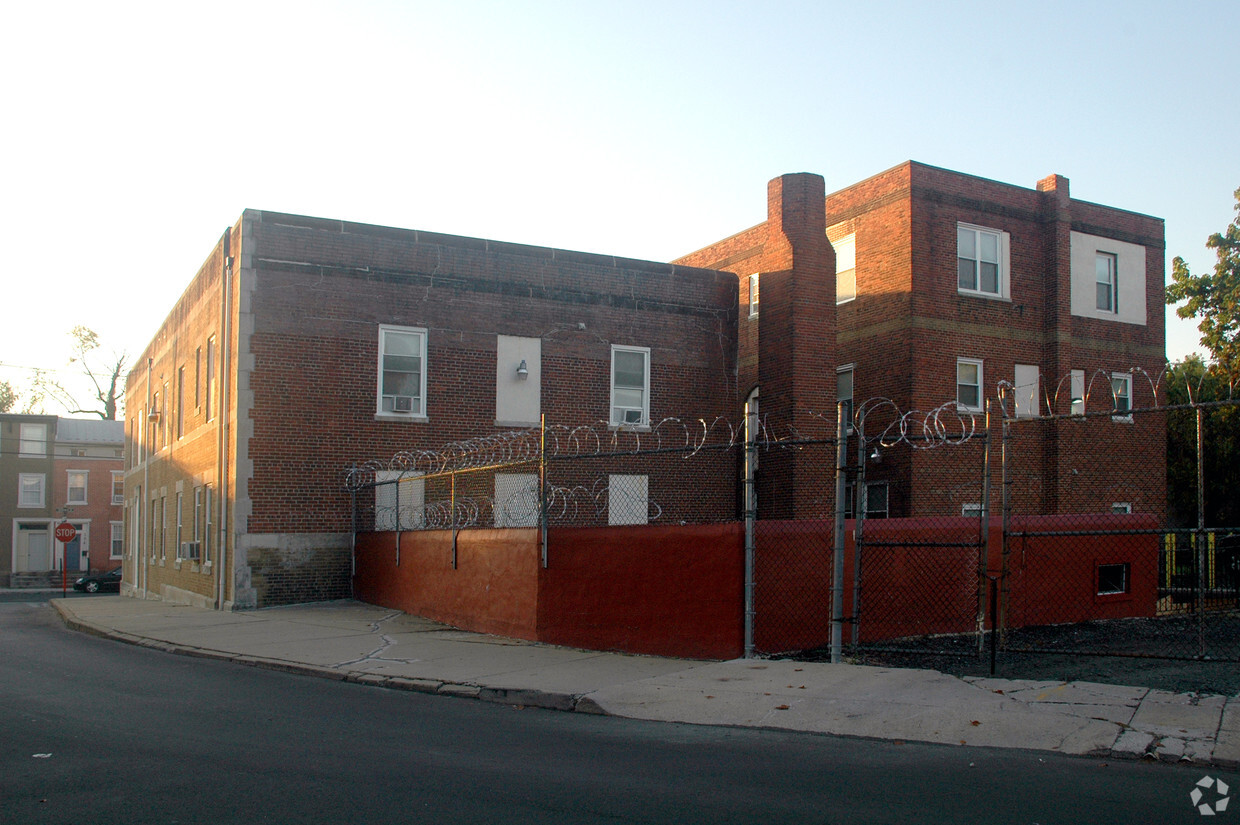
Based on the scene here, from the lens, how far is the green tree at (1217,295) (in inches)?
1215

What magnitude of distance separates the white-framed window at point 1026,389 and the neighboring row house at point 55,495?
150 ft

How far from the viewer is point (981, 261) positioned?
2520cm

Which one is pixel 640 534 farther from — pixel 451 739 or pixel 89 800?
pixel 89 800

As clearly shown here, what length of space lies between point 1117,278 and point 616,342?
13.8 meters

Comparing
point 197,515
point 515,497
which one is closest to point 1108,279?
point 515,497

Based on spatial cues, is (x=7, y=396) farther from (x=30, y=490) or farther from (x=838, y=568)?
(x=838, y=568)

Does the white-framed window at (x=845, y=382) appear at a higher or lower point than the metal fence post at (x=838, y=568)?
higher

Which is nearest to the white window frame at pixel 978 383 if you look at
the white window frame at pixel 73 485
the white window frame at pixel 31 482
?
the white window frame at pixel 31 482

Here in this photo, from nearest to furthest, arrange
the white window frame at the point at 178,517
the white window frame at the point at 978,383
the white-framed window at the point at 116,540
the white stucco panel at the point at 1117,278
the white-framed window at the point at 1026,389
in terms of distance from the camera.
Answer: the white window frame at the point at 978,383
the white-framed window at the point at 1026,389
the white window frame at the point at 178,517
the white stucco panel at the point at 1117,278
the white-framed window at the point at 116,540

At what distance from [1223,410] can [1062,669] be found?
20894mm

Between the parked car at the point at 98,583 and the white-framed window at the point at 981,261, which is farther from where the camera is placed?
the parked car at the point at 98,583

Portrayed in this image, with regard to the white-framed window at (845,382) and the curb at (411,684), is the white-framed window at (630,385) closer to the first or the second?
the white-framed window at (845,382)

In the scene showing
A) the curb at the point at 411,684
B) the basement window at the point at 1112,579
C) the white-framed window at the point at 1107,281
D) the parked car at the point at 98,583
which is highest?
the white-framed window at the point at 1107,281

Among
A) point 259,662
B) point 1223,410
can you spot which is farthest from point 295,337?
point 1223,410
